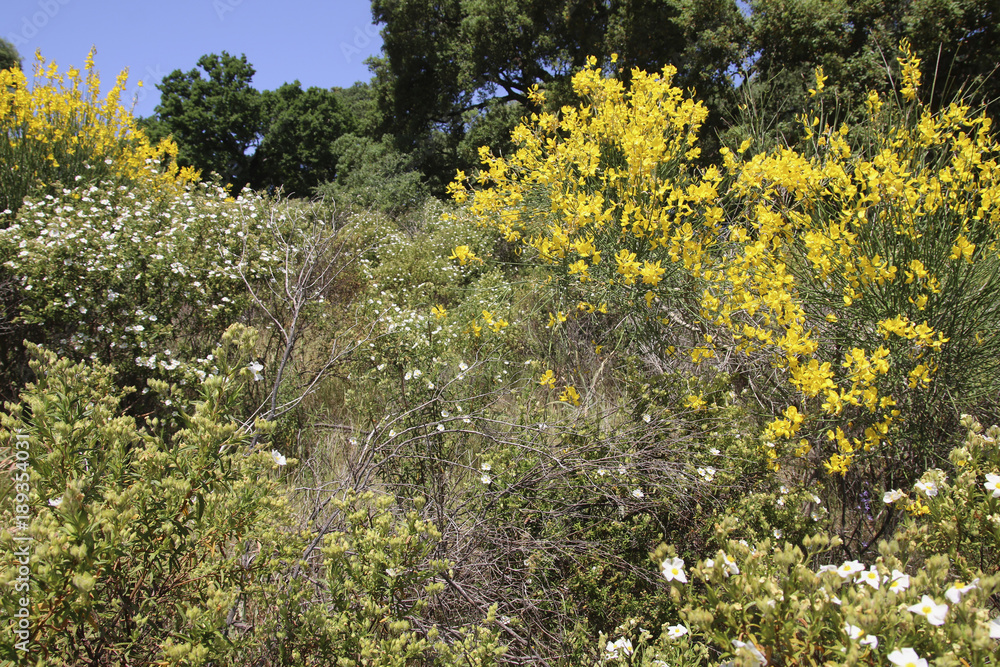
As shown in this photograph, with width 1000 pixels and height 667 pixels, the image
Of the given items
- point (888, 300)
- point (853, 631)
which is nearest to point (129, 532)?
point (853, 631)

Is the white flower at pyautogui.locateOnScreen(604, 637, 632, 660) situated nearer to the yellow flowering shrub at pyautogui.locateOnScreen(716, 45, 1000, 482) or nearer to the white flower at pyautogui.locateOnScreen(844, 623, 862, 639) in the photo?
the white flower at pyautogui.locateOnScreen(844, 623, 862, 639)

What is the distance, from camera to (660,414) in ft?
7.20

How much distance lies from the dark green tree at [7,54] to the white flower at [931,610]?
88.1 feet

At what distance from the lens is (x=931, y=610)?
89 centimetres

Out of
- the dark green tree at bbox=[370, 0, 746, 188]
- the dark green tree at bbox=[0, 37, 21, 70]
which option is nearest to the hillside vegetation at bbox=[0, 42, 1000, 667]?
the dark green tree at bbox=[370, 0, 746, 188]

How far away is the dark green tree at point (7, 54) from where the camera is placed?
1850cm

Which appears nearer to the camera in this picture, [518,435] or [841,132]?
[518,435]

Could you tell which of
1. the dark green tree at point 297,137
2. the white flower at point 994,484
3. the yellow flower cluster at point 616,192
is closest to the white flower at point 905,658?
the white flower at point 994,484

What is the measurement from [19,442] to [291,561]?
2.17 feet

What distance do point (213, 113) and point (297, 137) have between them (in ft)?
10.3

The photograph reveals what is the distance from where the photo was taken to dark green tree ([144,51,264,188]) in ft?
65.7

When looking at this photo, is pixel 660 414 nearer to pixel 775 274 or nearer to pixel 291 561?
pixel 775 274

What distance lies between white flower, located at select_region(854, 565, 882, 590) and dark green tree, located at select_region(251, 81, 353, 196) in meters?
21.9

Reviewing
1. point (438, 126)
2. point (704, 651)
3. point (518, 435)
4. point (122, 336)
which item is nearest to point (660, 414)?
point (518, 435)
